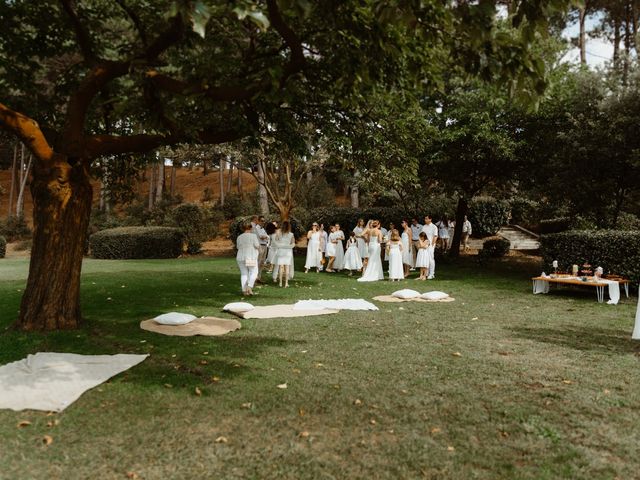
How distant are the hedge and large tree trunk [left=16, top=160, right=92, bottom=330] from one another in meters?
13.4

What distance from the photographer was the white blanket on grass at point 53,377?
4.89m

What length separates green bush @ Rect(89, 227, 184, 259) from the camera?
25453mm

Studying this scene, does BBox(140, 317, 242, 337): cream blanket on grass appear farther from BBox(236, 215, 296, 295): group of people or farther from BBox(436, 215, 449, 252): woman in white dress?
BBox(436, 215, 449, 252): woman in white dress

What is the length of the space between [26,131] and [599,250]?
1447 centimetres

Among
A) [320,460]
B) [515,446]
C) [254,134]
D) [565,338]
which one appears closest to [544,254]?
[565,338]

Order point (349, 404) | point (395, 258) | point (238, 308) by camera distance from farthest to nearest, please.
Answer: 1. point (395, 258)
2. point (238, 308)
3. point (349, 404)

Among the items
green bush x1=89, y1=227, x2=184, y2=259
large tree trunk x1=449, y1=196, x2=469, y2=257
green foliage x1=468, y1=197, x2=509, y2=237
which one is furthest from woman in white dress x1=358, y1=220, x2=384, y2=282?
green foliage x1=468, y1=197, x2=509, y2=237

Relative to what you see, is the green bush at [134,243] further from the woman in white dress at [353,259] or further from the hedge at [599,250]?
the hedge at [599,250]

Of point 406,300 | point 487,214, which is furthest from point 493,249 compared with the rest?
point 406,300

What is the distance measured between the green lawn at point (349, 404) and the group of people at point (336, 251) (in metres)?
3.83

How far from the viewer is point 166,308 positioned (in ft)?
34.6

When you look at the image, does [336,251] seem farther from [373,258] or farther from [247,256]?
[247,256]

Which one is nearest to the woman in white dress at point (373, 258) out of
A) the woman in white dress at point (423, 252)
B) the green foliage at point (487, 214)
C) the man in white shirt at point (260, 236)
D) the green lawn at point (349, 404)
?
the woman in white dress at point (423, 252)

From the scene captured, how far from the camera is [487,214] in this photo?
2988cm
